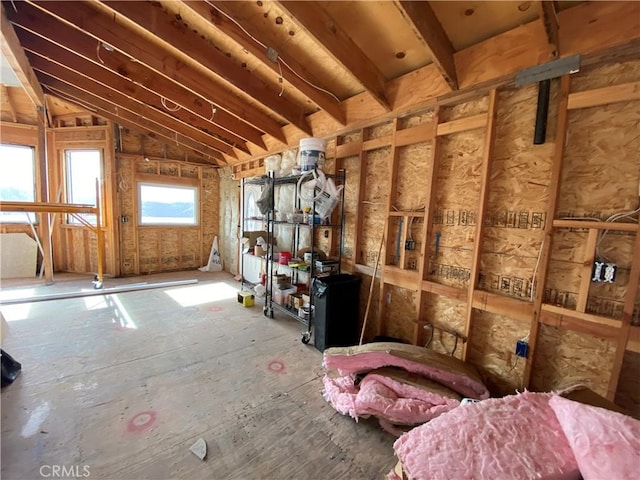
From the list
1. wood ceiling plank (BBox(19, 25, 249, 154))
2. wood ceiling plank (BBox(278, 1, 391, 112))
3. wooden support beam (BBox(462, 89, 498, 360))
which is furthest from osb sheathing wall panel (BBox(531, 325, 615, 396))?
wood ceiling plank (BBox(19, 25, 249, 154))

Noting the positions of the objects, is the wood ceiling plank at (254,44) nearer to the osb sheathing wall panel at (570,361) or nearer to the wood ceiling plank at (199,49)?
the wood ceiling plank at (199,49)

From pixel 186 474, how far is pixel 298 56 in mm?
3291

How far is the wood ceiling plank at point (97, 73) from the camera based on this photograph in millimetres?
3209

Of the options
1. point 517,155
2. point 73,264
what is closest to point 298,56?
point 517,155

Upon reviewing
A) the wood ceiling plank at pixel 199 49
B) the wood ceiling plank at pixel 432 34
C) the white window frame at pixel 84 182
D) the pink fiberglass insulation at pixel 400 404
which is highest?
the wood ceiling plank at pixel 199 49

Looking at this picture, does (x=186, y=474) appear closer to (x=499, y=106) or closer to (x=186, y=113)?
(x=499, y=106)

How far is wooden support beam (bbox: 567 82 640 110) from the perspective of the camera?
1.56m

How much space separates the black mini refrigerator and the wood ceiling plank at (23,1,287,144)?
2585 mm

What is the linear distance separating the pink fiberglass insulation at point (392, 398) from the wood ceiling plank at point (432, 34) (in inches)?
94.1

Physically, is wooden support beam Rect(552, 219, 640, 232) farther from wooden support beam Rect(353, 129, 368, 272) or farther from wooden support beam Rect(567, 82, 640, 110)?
wooden support beam Rect(353, 129, 368, 272)

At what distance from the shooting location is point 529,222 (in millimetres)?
1967

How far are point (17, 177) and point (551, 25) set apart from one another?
789cm

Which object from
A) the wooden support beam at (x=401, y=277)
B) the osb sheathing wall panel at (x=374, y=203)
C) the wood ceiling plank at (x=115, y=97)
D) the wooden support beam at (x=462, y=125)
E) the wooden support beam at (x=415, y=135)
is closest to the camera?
the wooden support beam at (x=462, y=125)

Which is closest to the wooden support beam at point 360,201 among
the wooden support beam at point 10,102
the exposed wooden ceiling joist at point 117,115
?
the exposed wooden ceiling joist at point 117,115
